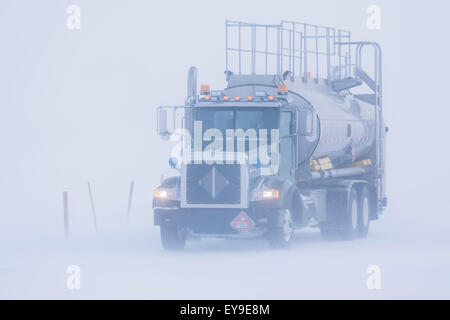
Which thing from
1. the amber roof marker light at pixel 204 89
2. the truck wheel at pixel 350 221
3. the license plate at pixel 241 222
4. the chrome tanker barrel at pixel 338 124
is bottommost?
the truck wheel at pixel 350 221

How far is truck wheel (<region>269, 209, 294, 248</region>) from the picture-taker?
2236 centimetres

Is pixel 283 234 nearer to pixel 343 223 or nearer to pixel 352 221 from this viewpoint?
pixel 343 223

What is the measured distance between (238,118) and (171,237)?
2693 millimetres

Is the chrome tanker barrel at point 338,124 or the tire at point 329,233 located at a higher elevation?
the chrome tanker barrel at point 338,124

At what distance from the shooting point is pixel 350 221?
25750 mm

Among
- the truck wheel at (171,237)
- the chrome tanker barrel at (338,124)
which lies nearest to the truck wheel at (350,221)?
the chrome tanker barrel at (338,124)

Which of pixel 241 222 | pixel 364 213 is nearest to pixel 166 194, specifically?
pixel 241 222

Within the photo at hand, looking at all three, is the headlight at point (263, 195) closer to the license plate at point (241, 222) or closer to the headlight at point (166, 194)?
the license plate at point (241, 222)

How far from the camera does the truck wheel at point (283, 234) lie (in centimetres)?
2236

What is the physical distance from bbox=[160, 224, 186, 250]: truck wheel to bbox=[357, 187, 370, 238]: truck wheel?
5295 mm

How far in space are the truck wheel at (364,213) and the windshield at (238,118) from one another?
4.41m

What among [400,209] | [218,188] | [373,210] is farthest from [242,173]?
[400,209]

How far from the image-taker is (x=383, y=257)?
21172mm
